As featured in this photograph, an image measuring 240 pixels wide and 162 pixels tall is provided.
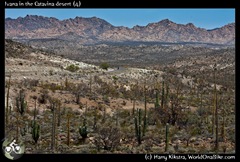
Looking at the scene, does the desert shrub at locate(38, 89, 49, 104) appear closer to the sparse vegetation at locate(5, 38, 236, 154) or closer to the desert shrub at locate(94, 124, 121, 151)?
the sparse vegetation at locate(5, 38, 236, 154)

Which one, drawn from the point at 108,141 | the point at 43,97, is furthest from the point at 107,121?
the point at 43,97

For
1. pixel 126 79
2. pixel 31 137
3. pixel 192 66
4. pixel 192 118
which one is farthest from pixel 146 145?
pixel 192 66

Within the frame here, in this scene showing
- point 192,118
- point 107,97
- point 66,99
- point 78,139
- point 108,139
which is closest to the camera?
point 108,139

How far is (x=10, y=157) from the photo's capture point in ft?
25.8

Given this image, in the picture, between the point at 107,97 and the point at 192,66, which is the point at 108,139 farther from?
the point at 192,66

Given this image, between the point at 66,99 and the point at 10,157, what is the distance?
19840mm

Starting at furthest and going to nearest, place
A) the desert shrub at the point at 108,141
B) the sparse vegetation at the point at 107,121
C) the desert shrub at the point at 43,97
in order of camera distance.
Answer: the desert shrub at the point at 43,97 → the sparse vegetation at the point at 107,121 → the desert shrub at the point at 108,141

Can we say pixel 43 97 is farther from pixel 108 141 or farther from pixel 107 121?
pixel 108 141

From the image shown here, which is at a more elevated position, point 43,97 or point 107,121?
point 43,97

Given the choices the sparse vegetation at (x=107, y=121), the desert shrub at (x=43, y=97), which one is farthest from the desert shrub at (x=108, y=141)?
the desert shrub at (x=43, y=97)

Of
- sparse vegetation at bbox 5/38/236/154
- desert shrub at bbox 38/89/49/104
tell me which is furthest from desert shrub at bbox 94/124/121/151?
desert shrub at bbox 38/89/49/104

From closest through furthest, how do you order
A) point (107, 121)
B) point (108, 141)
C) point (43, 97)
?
point (108, 141), point (107, 121), point (43, 97)

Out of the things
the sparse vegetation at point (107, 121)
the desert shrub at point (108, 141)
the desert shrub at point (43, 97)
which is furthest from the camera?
the desert shrub at point (43, 97)

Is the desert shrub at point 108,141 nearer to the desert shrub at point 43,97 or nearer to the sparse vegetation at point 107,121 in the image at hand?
the sparse vegetation at point 107,121
